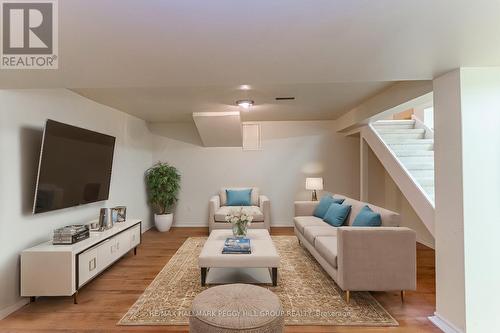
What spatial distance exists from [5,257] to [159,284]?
1.45 meters

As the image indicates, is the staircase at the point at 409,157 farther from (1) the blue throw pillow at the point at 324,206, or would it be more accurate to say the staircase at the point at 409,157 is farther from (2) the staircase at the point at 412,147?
(1) the blue throw pillow at the point at 324,206

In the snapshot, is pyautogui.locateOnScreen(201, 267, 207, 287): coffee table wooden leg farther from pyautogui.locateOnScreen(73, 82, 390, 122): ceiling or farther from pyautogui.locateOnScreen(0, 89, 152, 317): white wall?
pyautogui.locateOnScreen(73, 82, 390, 122): ceiling

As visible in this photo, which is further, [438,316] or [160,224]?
[160,224]

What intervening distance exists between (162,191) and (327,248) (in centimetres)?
381

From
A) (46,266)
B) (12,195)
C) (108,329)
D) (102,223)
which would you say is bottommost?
(108,329)

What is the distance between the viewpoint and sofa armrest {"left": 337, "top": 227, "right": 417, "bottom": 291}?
255 centimetres

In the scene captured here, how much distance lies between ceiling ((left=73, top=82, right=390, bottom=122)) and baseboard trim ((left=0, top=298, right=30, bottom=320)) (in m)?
2.42

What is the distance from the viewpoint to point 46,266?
2.51m

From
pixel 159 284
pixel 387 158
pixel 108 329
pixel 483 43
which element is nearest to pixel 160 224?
pixel 159 284

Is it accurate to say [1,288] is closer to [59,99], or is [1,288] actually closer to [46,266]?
[46,266]

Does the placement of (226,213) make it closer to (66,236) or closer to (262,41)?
(66,236)

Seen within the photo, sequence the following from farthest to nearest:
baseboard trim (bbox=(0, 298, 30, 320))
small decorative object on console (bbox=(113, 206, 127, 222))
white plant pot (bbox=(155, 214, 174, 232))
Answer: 1. white plant pot (bbox=(155, 214, 174, 232))
2. small decorative object on console (bbox=(113, 206, 127, 222))
3. baseboard trim (bbox=(0, 298, 30, 320))

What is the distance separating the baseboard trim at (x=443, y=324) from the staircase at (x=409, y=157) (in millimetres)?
779

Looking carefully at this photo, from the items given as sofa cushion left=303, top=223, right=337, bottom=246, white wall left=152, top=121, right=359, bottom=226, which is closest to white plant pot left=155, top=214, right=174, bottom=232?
white wall left=152, top=121, right=359, bottom=226
